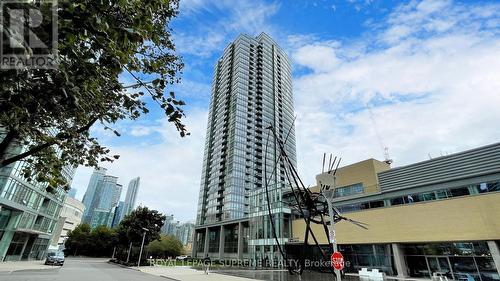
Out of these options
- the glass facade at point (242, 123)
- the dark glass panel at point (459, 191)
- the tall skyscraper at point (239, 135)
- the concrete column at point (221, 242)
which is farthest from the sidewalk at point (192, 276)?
the glass facade at point (242, 123)

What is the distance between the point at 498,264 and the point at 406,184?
31.0ft

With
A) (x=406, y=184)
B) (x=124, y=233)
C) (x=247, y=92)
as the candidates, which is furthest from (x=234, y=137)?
(x=406, y=184)

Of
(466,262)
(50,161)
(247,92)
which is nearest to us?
(50,161)

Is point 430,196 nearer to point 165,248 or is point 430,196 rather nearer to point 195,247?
point 195,247

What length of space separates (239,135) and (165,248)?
41.2 meters

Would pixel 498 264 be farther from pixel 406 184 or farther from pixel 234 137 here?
pixel 234 137

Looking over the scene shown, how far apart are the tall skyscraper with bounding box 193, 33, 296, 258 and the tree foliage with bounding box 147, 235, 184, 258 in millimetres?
9942

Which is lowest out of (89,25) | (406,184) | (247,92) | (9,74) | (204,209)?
(9,74)

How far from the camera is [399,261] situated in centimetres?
2659

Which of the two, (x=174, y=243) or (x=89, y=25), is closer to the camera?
(x=89, y=25)

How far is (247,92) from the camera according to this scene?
97750 mm

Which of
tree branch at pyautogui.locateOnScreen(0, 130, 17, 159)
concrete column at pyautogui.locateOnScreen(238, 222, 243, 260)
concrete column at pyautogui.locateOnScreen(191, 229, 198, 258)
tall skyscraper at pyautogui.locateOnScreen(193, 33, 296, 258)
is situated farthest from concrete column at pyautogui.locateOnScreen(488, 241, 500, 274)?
concrete column at pyautogui.locateOnScreen(191, 229, 198, 258)

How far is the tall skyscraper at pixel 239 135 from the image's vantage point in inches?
2721

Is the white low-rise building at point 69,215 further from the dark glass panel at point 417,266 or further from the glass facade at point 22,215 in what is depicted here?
the dark glass panel at point 417,266
